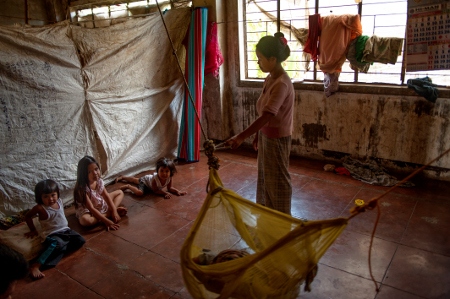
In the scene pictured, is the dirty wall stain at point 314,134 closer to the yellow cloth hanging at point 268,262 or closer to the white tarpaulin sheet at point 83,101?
the white tarpaulin sheet at point 83,101

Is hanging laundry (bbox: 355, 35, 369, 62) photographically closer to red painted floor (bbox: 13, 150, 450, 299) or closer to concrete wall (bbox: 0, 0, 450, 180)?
concrete wall (bbox: 0, 0, 450, 180)

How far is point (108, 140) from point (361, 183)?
2626 millimetres

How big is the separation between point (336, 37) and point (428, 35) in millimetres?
832

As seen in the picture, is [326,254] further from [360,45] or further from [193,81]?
[193,81]

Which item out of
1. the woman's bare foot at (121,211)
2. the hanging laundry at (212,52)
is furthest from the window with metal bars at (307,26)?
the woman's bare foot at (121,211)

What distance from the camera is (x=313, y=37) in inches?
Result: 147

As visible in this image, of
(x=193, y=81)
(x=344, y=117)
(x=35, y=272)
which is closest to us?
(x=35, y=272)

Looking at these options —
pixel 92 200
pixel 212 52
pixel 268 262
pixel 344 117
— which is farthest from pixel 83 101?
pixel 344 117

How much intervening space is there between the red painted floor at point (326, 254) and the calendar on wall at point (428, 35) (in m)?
1.17

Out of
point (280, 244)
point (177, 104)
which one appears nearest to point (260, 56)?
point (280, 244)

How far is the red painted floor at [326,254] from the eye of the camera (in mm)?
2064

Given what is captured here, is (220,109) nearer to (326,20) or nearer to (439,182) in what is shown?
(326,20)

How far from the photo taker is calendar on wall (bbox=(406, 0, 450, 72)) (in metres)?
3.06

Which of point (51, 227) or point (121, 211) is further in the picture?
point (121, 211)
